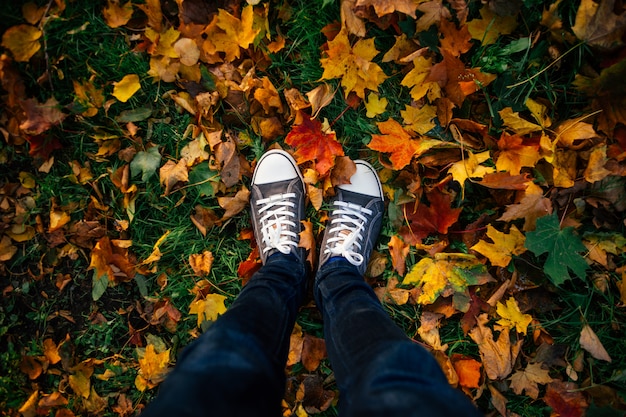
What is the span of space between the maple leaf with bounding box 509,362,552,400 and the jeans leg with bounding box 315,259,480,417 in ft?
2.35

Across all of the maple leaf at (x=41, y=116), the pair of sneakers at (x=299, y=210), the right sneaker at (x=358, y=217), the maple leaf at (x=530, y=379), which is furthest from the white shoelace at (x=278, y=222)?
the maple leaf at (x=530, y=379)

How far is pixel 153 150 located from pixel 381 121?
38.0 inches

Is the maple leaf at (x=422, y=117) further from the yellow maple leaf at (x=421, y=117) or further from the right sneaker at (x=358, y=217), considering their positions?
the right sneaker at (x=358, y=217)

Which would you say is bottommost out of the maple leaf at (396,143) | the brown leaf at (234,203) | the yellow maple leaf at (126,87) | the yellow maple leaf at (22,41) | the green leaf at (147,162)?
the brown leaf at (234,203)

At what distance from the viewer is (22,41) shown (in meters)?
1.57

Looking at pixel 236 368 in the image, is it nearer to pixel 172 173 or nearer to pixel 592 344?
pixel 172 173

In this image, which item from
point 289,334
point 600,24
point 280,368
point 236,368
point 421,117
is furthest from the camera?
point 421,117

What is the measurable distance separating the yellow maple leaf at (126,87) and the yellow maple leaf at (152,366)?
42.1 inches

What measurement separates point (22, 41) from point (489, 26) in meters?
1.82

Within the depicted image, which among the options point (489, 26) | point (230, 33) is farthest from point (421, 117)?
point (230, 33)

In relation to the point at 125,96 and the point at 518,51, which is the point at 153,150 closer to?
the point at 125,96

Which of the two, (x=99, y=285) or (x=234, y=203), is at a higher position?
(x=234, y=203)

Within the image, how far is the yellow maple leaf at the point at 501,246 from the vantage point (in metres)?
1.49

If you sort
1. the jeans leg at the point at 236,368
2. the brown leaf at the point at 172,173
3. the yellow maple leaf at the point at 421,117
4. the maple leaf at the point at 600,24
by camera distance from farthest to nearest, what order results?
1. the brown leaf at the point at 172,173
2. the yellow maple leaf at the point at 421,117
3. the maple leaf at the point at 600,24
4. the jeans leg at the point at 236,368
